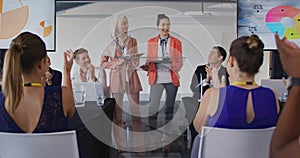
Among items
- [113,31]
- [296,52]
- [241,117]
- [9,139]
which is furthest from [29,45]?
[296,52]

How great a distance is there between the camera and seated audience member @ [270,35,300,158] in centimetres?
68

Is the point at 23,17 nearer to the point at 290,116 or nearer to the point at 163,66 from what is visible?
the point at 163,66

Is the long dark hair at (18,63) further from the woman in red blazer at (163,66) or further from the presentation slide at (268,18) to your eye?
the presentation slide at (268,18)

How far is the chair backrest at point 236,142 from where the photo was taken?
5.24 ft

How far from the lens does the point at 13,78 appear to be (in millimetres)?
1626

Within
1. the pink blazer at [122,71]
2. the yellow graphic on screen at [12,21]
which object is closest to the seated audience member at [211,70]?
the pink blazer at [122,71]

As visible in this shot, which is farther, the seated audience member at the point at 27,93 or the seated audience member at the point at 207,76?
the seated audience member at the point at 207,76

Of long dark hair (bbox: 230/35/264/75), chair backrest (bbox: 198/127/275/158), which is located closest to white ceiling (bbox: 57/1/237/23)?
long dark hair (bbox: 230/35/264/75)

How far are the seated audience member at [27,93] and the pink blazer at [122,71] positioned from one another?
476 millimetres

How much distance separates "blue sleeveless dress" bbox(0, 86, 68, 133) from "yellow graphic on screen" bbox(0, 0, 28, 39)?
253 cm

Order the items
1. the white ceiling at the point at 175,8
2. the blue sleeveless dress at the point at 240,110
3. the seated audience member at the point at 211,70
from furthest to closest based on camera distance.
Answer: the white ceiling at the point at 175,8 → the seated audience member at the point at 211,70 → the blue sleeveless dress at the point at 240,110

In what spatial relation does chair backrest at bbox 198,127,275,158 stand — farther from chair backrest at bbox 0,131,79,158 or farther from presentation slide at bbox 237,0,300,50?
presentation slide at bbox 237,0,300,50

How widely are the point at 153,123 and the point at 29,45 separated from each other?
74 cm

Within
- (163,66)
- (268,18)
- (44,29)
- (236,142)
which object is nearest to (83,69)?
(163,66)
